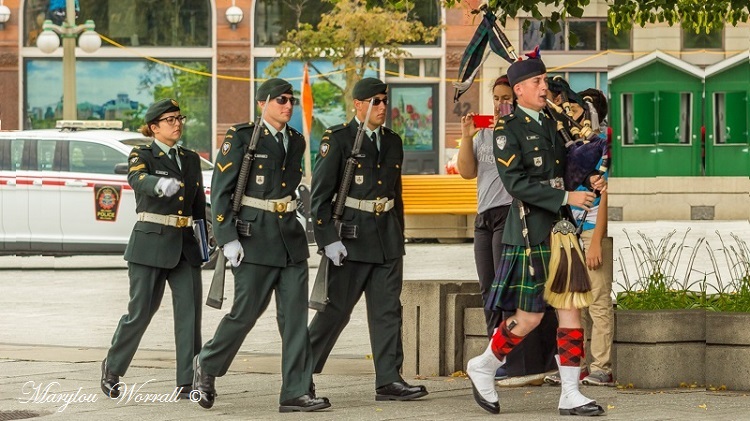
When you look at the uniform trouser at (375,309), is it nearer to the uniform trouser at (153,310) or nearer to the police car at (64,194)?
the uniform trouser at (153,310)

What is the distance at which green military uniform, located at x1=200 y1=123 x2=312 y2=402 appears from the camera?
8.83 meters

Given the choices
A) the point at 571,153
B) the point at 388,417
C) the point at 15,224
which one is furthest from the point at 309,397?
the point at 15,224

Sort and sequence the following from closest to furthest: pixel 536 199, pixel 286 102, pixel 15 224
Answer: pixel 536 199 → pixel 286 102 → pixel 15 224

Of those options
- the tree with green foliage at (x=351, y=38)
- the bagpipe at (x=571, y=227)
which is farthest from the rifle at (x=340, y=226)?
the tree with green foliage at (x=351, y=38)

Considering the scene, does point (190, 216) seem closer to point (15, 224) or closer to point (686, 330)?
point (686, 330)

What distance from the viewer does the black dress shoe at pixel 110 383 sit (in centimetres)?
925

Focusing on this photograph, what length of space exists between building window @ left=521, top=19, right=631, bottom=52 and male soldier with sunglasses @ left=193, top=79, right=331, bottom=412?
5.77ft

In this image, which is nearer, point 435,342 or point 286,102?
point 286,102

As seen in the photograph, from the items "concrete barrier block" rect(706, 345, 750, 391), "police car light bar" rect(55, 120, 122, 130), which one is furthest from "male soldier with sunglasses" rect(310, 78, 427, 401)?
"police car light bar" rect(55, 120, 122, 130)

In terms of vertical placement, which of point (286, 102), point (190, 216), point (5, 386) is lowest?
point (5, 386)

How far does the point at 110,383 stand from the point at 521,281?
2.51 meters

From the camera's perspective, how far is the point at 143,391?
9539 millimetres

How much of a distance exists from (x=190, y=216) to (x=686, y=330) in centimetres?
292

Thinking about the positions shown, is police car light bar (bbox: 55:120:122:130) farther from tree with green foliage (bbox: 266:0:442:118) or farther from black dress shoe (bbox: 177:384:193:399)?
tree with green foliage (bbox: 266:0:442:118)
